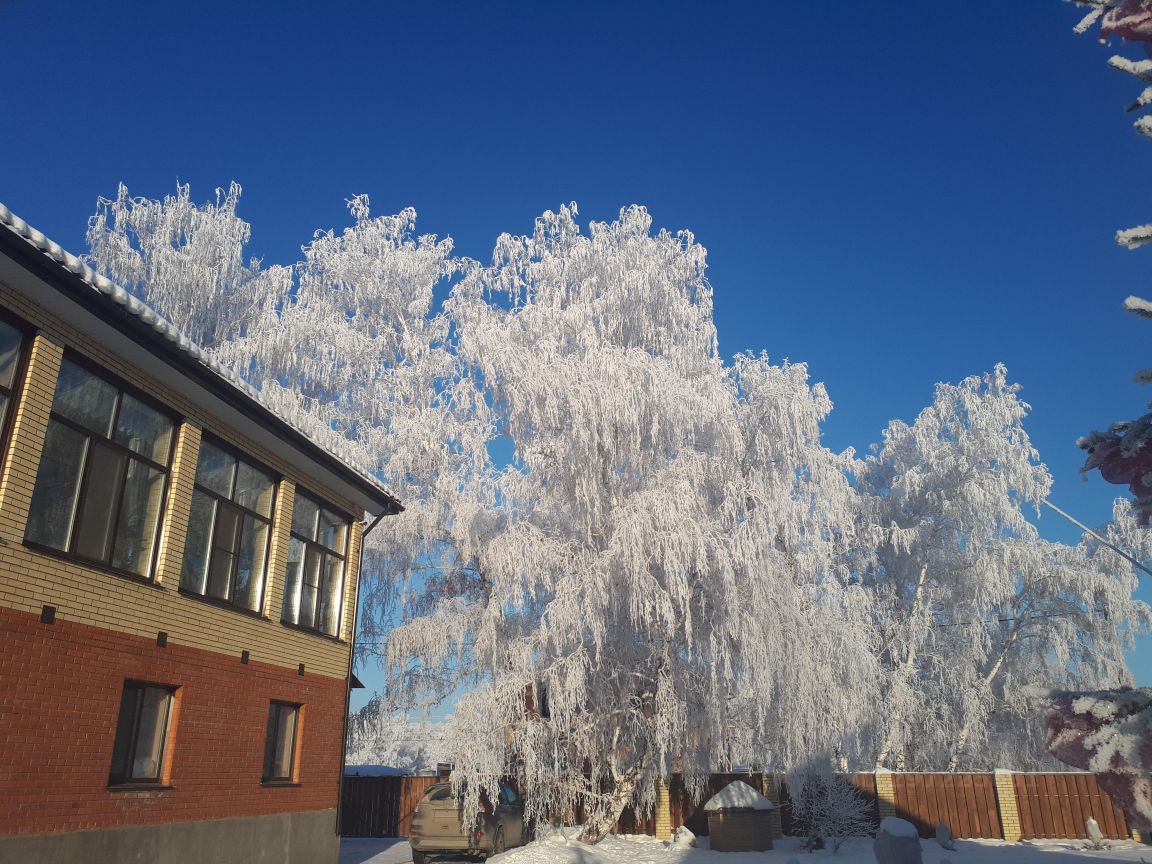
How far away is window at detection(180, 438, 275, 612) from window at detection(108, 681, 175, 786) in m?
Answer: 1.26

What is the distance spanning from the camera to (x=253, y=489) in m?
12.2

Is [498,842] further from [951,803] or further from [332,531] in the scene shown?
[951,803]

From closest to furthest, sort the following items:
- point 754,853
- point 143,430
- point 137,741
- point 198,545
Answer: point 137,741, point 143,430, point 198,545, point 754,853

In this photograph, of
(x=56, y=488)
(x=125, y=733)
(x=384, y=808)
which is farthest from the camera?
(x=384, y=808)

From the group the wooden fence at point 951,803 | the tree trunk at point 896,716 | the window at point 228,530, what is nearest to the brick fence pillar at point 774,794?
the wooden fence at point 951,803

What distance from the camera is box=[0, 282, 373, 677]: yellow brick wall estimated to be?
25.6 feet

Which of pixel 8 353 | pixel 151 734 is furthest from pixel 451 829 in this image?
pixel 8 353

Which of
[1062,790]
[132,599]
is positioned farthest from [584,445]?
[1062,790]

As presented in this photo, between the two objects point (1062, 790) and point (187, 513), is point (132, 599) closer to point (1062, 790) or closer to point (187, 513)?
point (187, 513)

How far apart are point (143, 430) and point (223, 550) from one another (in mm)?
2165

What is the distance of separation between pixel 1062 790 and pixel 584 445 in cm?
1436

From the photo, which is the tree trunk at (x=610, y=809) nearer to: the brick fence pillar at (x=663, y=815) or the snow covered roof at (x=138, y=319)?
the brick fence pillar at (x=663, y=815)

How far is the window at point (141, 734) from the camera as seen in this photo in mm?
9062

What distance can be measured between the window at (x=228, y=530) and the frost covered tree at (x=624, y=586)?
5.55 meters
